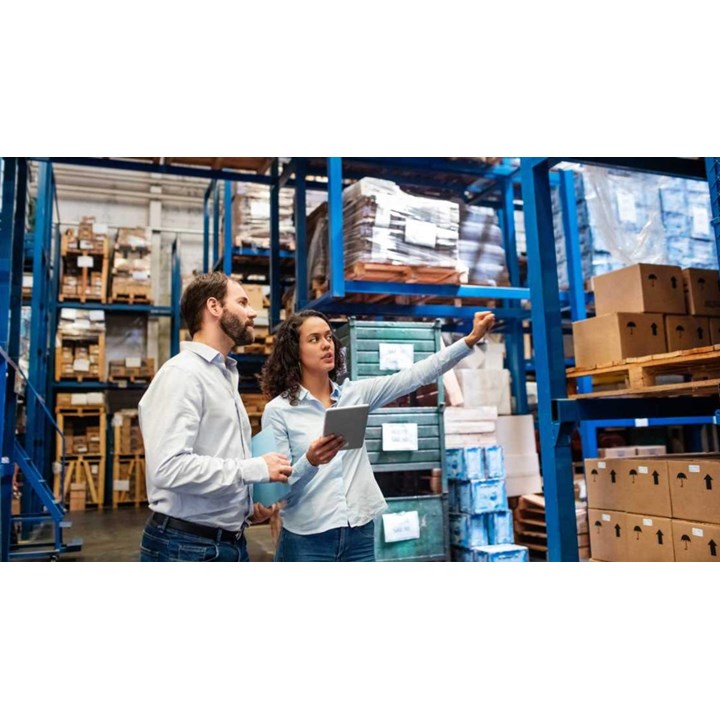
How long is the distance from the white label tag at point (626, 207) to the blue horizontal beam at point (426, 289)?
1.59 meters

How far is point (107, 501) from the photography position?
445 inches

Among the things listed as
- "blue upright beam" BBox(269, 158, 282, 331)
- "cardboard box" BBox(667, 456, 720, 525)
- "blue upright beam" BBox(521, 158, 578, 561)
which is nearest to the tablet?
"blue upright beam" BBox(521, 158, 578, 561)

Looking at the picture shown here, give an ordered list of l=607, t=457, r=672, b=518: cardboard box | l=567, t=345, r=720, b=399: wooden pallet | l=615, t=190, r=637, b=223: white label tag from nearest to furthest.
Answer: l=567, t=345, r=720, b=399: wooden pallet < l=607, t=457, r=672, b=518: cardboard box < l=615, t=190, r=637, b=223: white label tag

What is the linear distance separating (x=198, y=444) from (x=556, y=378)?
1.90 meters

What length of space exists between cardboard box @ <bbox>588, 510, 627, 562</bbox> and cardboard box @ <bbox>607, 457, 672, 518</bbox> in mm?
96

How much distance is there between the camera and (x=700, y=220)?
286 inches

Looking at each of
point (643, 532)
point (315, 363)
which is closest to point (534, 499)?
point (643, 532)

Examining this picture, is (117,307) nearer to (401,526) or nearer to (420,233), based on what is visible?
(420,233)

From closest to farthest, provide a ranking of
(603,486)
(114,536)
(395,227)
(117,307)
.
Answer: (603,486) → (395,227) → (114,536) → (117,307)

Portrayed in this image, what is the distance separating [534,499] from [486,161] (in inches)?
143

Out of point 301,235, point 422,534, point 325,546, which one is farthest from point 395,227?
point 325,546

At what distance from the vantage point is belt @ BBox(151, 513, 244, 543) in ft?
6.95

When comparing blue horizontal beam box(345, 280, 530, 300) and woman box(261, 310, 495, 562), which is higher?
blue horizontal beam box(345, 280, 530, 300)

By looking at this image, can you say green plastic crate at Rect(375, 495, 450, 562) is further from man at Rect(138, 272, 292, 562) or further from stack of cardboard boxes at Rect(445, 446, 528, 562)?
man at Rect(138, 272, 292, 562)
